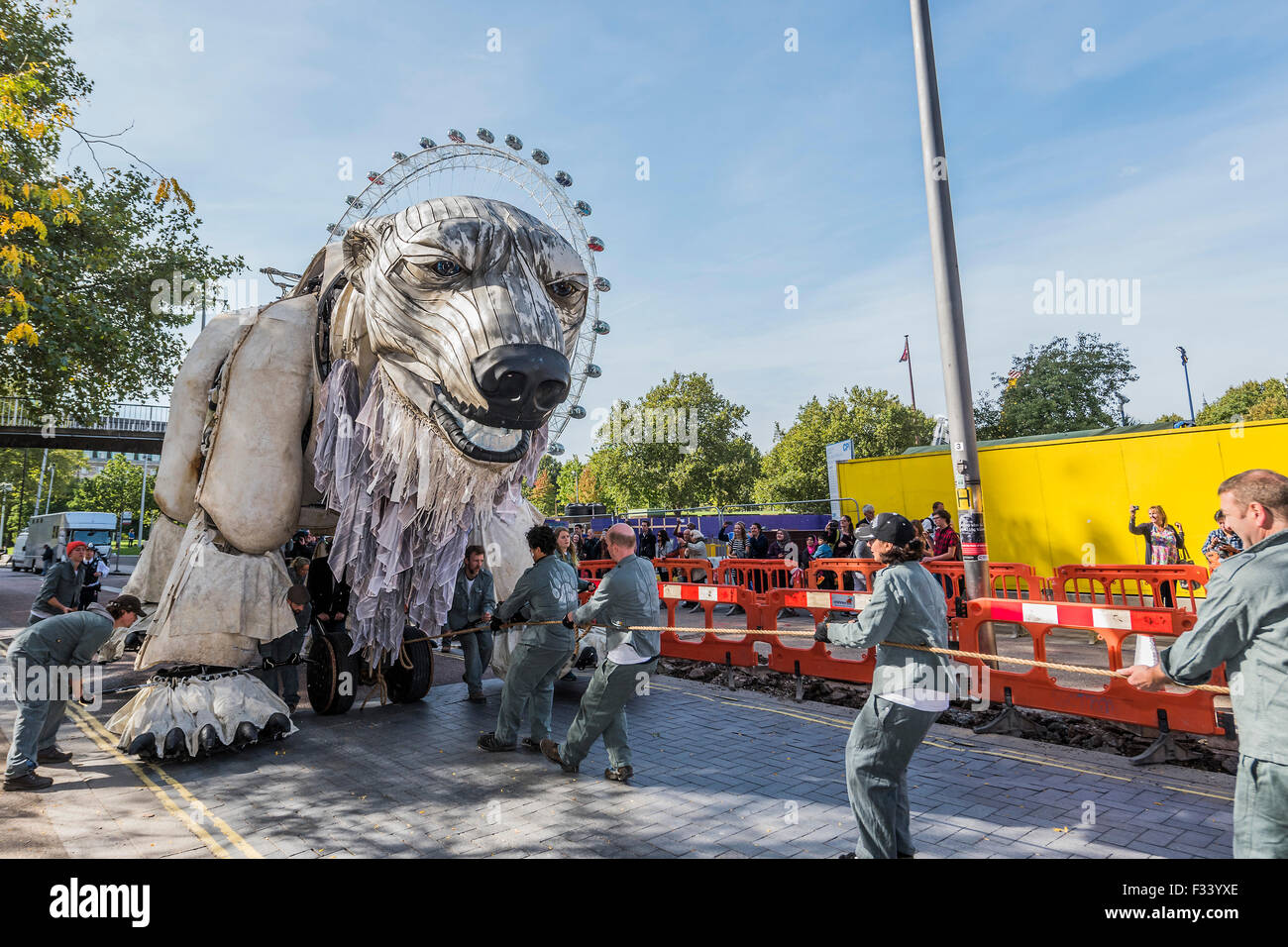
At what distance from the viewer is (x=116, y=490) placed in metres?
59.2

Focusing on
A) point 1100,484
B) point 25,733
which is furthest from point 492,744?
point 1100,484

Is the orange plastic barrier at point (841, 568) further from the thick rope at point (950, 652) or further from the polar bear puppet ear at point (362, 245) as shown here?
the polar bear puppet ear at point (362, 245)

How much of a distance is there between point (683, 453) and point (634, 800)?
37238mm

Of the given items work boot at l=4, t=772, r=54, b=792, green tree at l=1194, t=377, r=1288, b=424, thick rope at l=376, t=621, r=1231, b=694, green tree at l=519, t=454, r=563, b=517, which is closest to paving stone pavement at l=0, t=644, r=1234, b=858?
work boot at l=4, t=772, r=54, b=792

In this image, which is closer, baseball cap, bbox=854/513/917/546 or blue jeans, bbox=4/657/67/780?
baseball cap, bbox=854/513/917/546

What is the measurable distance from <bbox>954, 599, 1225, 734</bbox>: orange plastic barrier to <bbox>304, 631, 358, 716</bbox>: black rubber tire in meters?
5.45

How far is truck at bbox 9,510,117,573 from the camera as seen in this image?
1264 inches

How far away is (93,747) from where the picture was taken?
5.58 m

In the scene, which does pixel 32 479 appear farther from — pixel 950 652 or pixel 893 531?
pixel 950 652

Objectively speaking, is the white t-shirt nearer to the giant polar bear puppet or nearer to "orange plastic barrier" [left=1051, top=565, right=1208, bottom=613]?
the giant polar bear puppet

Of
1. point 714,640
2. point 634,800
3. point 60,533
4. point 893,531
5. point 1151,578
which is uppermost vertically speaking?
point 60,533

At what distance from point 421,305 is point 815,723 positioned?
455 centimetres
